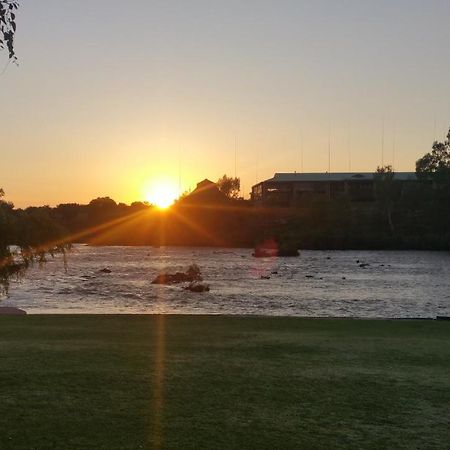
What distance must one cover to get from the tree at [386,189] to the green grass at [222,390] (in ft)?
485

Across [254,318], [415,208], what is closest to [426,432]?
[254,318]

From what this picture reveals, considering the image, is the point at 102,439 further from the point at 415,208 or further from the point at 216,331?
the point at 415,208

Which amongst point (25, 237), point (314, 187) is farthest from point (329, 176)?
point (25, 237)

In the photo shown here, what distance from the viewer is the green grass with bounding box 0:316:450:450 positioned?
717cm

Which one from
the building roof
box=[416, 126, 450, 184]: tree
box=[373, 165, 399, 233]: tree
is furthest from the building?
box=[416, 126, 450, 184]: tree

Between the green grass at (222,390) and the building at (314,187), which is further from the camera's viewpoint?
the building at (314,187)

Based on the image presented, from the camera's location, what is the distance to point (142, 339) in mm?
13820

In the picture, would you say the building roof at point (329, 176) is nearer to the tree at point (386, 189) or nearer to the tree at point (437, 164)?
the tree at point (386, 189)

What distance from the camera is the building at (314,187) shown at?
18550cm

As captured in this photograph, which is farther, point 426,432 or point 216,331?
point 216,331

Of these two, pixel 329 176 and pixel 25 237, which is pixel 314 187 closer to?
pixel 329 176

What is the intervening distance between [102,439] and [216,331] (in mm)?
8222

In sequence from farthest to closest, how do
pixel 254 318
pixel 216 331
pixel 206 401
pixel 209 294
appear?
1. pixel 209 294
2. pixel 254 318
3. pixel 216 331
4. pixel 206 401

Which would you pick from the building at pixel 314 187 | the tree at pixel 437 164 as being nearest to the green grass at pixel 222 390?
the tree at pixel 437 164
